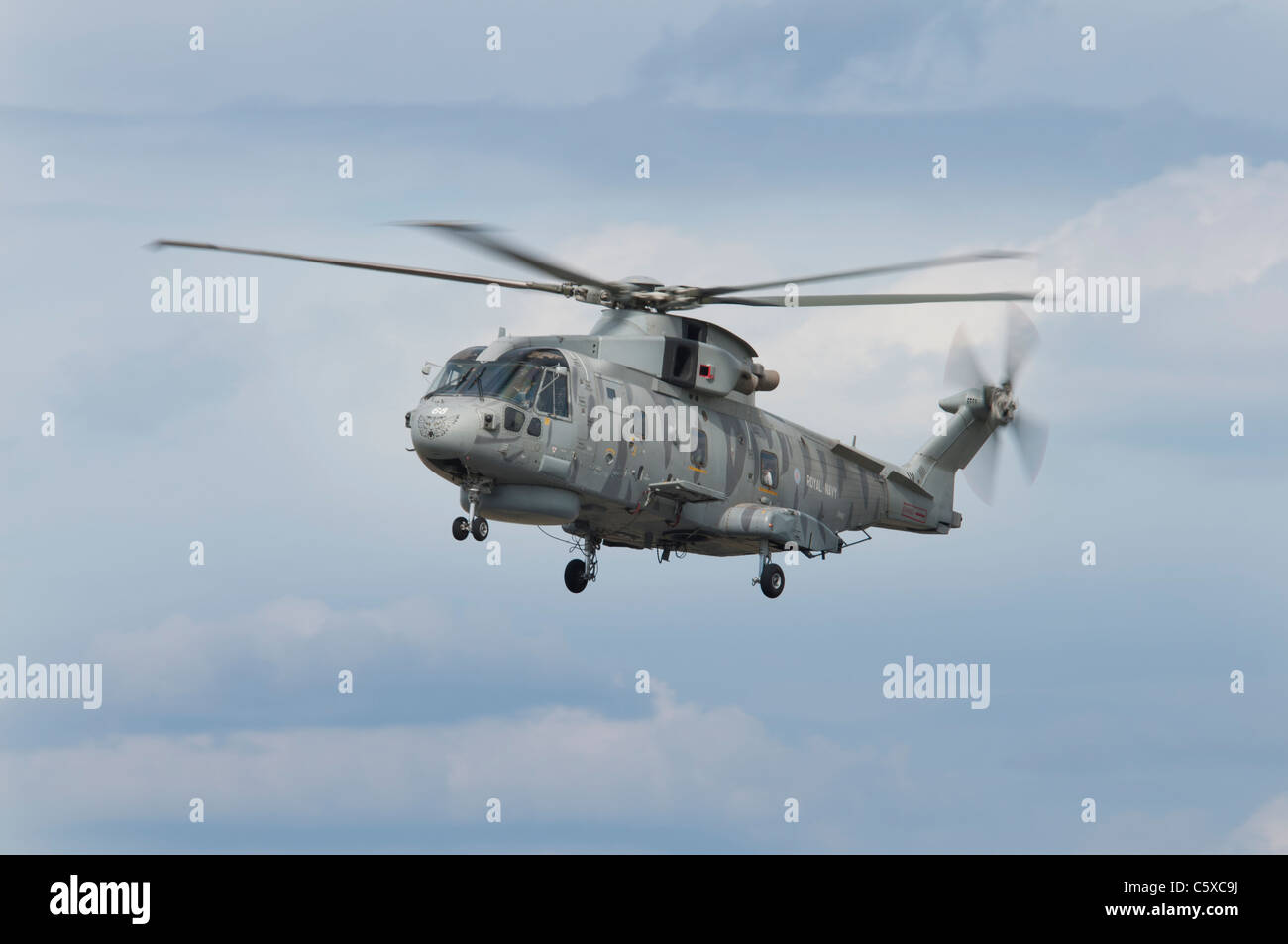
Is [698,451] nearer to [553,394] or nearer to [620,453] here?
[620,453]

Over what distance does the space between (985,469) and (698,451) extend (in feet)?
36.6

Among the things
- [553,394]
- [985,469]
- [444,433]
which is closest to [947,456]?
[985,469]

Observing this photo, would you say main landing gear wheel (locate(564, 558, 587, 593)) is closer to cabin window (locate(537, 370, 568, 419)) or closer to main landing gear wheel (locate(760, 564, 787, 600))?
main landing gear wheel (locate(760, 564, 787, 600))

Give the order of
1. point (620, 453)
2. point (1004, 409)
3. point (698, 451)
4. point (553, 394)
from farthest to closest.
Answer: point (1004, 409), point (698, 451), point (620, 453), point (553, 394)

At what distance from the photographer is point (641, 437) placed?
1513 inches

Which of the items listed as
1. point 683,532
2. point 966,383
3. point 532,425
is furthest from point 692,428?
point 966,383

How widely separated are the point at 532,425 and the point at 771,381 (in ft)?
26.6

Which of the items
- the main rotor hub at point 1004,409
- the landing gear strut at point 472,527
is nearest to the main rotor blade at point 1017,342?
the main rotor hub at point 1004,409

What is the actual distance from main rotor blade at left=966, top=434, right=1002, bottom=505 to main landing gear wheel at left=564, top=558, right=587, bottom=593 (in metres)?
11.9

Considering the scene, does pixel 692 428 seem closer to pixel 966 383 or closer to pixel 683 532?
pixel 683 532

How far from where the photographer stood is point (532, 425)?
35.8 metres

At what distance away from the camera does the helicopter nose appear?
3491 cm

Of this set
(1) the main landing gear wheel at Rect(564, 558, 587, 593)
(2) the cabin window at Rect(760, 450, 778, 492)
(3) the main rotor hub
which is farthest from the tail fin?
(1) the main landing gear wheel at Rect(564, 558, 587, 593)

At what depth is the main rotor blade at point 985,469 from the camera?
47.1m
